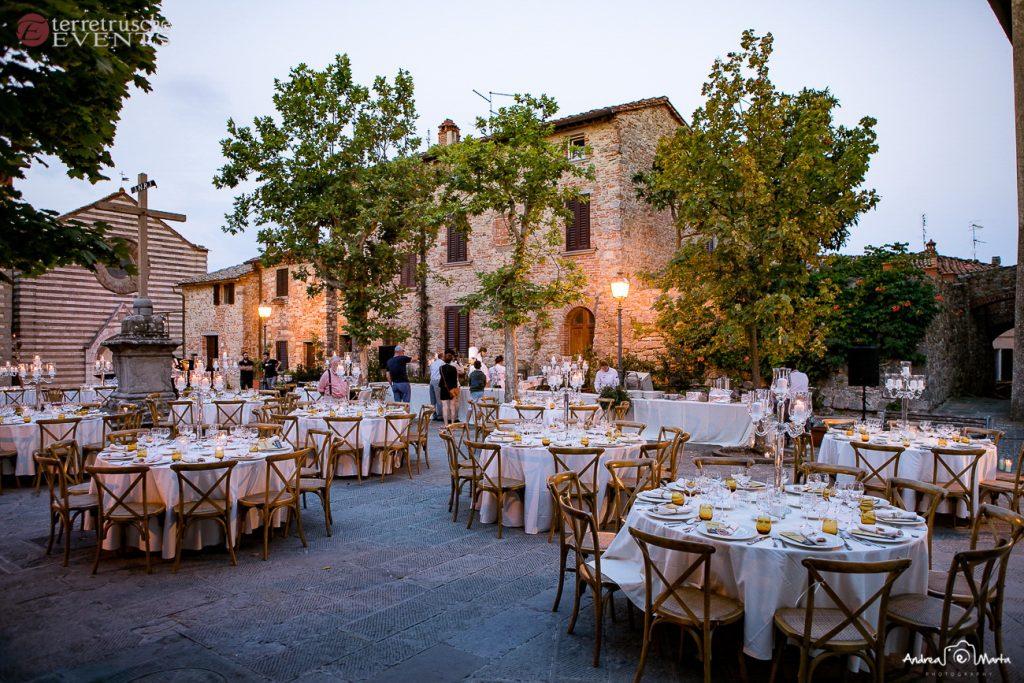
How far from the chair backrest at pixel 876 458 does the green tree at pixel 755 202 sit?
114 inches

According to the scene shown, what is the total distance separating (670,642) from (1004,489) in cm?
437

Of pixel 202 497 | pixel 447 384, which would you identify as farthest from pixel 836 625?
pixel 447 384

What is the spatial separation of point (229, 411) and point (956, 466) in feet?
35.4

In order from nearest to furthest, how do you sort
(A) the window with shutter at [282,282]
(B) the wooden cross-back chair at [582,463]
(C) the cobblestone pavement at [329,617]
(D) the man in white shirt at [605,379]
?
1. (C) the cobblestone pavement at [329,617]
2. (B) the wooden cross-back chair at [582,463]
3. (D) the man in white shirt at [605,379]
4. (A) the window with shutter at [282,282]

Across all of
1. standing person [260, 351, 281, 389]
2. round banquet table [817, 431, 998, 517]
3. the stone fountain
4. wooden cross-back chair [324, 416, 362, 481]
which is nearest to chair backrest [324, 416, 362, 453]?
wooden cross-back chair [324, 416, 362, 481]

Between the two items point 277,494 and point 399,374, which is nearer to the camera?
point 277,494

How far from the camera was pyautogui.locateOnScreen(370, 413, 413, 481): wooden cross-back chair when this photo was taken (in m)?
8.05

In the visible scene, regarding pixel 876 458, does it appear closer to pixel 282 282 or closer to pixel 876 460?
pixel 876 460

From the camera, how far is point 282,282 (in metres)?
24.8

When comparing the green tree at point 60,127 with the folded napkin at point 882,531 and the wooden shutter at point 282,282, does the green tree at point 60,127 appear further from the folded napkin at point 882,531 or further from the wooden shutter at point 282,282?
the wooden shutter at point 282,282

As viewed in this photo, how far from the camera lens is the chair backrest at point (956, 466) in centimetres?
565

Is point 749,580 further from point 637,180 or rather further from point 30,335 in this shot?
point 30,335

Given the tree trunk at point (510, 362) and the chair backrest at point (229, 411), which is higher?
the tree trunk at point (510, 362)

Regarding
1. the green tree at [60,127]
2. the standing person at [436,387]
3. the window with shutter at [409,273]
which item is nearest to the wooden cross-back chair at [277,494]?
the green tree at [60,127]
